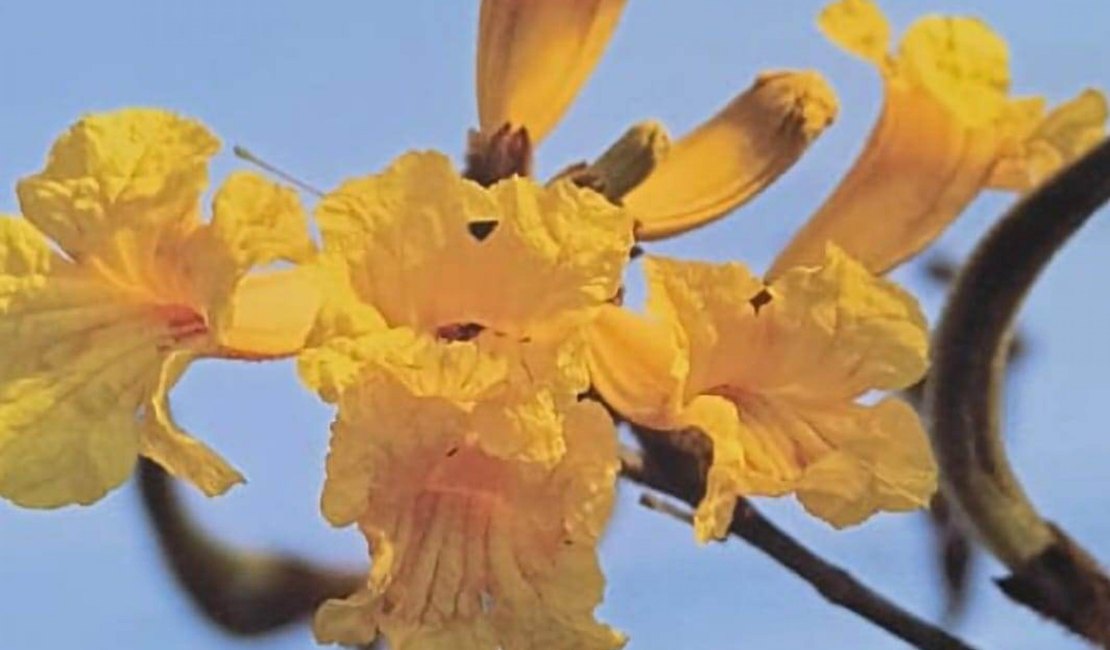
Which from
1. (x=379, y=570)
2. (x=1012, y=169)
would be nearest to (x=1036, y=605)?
(x=1012, y=169)

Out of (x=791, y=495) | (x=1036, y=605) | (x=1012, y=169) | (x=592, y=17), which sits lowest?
(x=1036, y=605)

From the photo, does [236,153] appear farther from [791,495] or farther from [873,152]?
[873,152]

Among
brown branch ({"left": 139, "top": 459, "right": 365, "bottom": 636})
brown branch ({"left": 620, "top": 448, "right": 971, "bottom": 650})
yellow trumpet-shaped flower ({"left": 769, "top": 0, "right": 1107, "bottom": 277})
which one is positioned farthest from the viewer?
brown branch ({"left": 139, "top": 459, "right": 365, "bottom": 636})

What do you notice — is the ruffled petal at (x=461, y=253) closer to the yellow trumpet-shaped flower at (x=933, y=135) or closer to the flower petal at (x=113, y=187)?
the flower petal at (x=113, y=187)

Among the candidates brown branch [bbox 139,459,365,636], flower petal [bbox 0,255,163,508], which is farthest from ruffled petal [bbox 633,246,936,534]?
brown branch [bbox 139,459,365,636]

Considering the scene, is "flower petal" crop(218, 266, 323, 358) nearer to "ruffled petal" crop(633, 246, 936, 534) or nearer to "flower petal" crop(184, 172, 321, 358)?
"flower petal" crop(184, 172, 321, 358)

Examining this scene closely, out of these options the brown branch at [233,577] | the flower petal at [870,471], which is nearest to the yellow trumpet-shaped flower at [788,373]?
the flower petal at [870,471]

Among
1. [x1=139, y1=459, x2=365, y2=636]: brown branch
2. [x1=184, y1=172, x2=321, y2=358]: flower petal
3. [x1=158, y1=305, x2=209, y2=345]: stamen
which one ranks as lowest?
[x1=139, y1=459, x2=365, y2=636]: brown branch
